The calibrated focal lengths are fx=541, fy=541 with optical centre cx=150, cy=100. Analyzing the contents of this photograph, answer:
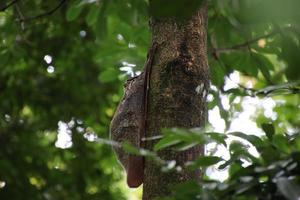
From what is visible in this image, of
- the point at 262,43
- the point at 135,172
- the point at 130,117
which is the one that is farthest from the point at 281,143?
the point at 262,43

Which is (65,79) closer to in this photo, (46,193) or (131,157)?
(46,193)

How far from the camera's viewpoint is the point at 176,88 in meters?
2.35

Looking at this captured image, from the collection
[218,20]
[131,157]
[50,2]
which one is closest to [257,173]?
[131,157]

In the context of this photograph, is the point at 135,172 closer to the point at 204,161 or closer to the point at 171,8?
the point at 204,161

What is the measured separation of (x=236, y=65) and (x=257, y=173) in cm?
222

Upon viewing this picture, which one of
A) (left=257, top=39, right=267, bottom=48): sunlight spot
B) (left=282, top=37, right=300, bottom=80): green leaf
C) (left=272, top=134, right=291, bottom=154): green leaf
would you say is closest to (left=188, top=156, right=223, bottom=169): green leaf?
(left=272, top=134, right=291, bottom=154): green leaf

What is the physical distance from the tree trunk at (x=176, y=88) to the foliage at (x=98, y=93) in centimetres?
19

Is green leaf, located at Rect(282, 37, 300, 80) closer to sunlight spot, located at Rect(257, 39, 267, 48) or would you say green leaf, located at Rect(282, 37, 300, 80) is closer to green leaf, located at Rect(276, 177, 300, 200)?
green leaf, located at Rect(276, 177, 300, 200)

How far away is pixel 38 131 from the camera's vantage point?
5004 mm

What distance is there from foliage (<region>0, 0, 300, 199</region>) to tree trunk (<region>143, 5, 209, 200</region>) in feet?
0.63

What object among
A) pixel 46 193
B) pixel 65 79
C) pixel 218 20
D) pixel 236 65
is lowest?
pixel 46 193

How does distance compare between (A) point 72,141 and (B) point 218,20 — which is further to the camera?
(A) point 72,141

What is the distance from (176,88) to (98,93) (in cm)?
325

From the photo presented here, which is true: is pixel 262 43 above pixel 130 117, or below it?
above
